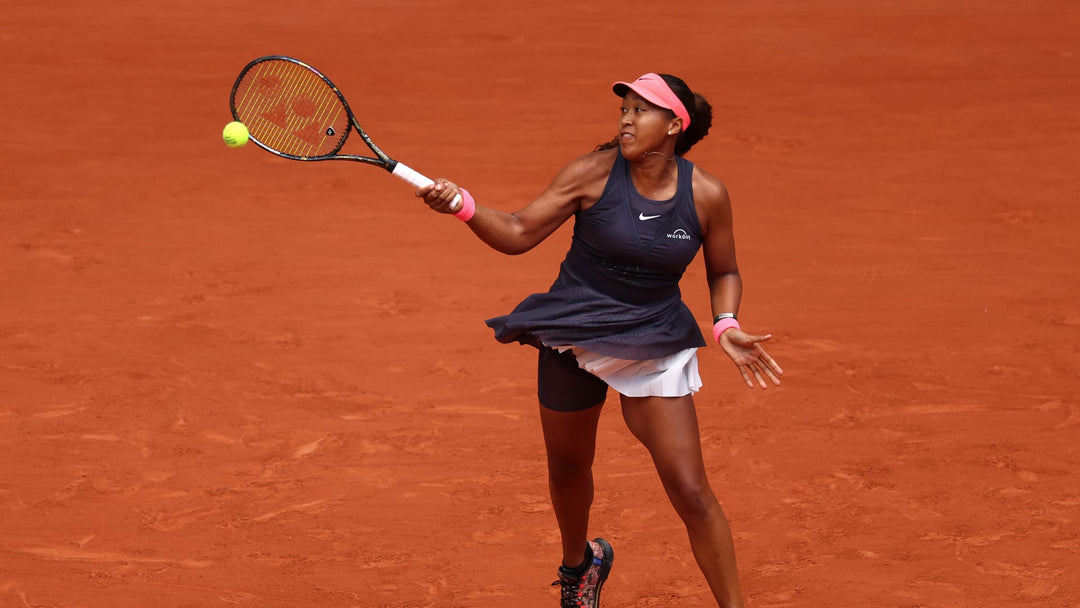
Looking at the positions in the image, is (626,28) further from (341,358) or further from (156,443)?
(156,443)

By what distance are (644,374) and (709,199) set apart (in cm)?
62

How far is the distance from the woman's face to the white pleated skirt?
68cm

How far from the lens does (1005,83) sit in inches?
488

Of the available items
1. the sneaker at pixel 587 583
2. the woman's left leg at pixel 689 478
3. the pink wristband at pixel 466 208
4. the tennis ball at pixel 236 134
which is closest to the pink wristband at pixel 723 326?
the woman's left leg at pixel 689 478

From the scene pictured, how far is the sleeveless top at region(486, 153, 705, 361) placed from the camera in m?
4.15

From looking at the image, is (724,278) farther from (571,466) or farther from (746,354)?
(571,466)

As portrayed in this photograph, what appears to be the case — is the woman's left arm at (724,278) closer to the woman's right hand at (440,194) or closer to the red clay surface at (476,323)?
the woman's right hand at (440,194)

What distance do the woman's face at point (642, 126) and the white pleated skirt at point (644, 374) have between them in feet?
2.23

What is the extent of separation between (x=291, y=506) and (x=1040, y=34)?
1114 centimetres

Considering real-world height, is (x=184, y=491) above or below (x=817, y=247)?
below

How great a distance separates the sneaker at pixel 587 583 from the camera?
15.7ft

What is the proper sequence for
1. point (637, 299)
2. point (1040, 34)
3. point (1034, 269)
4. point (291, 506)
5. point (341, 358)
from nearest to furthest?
point (637, 299) < point (291, 506) < point (341, 358) < point (1034, 269) < point (1040, 34)

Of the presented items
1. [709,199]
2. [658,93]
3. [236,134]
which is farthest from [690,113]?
[236,134]

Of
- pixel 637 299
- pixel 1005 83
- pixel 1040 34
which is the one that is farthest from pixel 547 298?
pixel 1040 34
